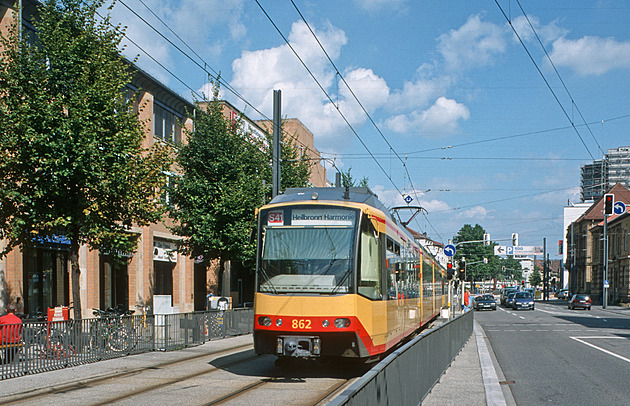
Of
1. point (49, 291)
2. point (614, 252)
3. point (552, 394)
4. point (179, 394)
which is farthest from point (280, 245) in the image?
point (614, 252)

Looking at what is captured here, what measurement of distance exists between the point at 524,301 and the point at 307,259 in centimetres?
4606

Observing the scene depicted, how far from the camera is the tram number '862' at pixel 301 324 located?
12.0m

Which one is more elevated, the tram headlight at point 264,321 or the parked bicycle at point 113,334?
the tram headlight at point 264,321

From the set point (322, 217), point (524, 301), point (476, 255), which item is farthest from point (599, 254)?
point (322, 217)

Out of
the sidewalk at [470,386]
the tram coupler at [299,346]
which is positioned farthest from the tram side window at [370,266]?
the sidewalk at [470,386]

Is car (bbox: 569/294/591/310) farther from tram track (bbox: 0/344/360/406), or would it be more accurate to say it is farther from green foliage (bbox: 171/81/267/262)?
tram track (bbox: 0/344/360/406)

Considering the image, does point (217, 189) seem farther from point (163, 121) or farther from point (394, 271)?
point (394, 271)

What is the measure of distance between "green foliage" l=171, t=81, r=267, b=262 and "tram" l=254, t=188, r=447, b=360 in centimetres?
1260

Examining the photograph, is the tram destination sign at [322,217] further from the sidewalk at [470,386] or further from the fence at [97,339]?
the fence at [97,339]

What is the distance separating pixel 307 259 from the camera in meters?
12.4

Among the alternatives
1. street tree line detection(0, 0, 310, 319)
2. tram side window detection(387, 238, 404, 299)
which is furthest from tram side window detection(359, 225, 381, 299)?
street tree line detection(0, 0, 310, 319)

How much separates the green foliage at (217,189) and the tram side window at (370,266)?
13.2m

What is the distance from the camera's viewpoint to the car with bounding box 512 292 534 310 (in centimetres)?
5447

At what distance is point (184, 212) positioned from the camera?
26656 mm
